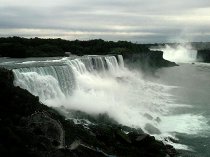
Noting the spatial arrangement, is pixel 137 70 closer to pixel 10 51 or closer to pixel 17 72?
pixel 10 51

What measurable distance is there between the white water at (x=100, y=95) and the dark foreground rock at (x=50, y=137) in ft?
13.8

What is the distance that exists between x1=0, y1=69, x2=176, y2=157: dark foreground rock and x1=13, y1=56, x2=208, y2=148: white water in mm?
4221

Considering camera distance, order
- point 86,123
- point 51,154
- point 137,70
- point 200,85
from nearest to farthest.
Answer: point 51,154, point 86,123, point 200,85, point 137,70

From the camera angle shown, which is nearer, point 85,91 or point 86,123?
point 86,123

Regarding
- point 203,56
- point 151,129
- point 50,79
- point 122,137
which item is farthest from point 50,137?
point 203,56

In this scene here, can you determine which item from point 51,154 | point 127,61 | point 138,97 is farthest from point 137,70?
point 51,154

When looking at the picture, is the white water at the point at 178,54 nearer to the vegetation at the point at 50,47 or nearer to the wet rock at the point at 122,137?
the vegetation at the point at 50,47

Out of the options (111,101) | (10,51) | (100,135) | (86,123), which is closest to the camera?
(100,135)

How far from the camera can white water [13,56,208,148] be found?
2545 cm

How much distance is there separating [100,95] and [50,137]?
18.1m

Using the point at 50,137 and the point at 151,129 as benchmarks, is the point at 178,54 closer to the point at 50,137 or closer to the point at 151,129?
the point at 151,129

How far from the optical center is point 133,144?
19703mm

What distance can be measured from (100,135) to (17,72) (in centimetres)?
686

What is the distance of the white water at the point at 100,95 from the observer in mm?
25453
